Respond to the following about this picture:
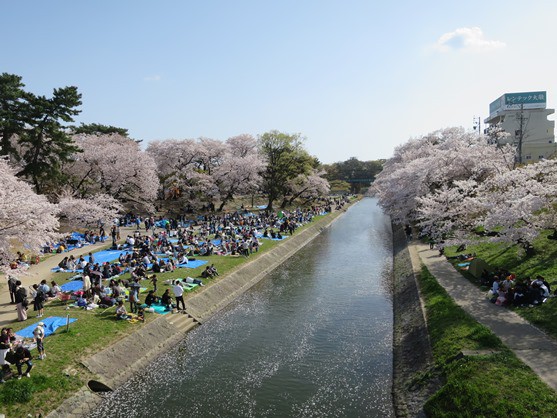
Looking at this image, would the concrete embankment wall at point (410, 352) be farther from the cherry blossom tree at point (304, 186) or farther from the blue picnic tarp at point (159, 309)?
the cherry blossom tree at point (304, 186)

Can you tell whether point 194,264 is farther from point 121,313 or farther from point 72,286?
point 121,313

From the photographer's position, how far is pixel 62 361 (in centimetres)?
1559

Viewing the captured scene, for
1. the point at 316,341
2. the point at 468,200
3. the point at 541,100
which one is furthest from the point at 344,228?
the point at 541,100

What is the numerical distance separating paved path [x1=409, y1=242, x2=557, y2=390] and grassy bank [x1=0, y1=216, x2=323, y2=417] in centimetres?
1606

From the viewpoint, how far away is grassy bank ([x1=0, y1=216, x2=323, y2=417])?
13359 mm

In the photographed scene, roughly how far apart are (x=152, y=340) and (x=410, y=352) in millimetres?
12199

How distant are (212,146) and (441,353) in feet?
196

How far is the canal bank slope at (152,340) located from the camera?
14.8 meters

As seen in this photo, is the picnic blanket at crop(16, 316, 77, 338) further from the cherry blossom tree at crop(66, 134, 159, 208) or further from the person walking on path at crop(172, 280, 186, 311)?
the cherry blossom tree at crop(66, 134, 159, 208)

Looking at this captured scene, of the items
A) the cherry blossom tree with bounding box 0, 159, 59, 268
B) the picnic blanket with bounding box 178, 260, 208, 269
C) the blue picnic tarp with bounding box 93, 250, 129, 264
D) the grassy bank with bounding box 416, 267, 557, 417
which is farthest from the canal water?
the blue picnic tarp with bounding box 93, 250, 129, 264

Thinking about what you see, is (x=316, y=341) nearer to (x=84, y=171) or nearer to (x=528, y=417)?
(x=528, y=417)

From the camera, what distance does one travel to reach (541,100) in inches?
3450

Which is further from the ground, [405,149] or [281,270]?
[405,149]

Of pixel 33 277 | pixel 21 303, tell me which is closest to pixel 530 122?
pixel 33 277
